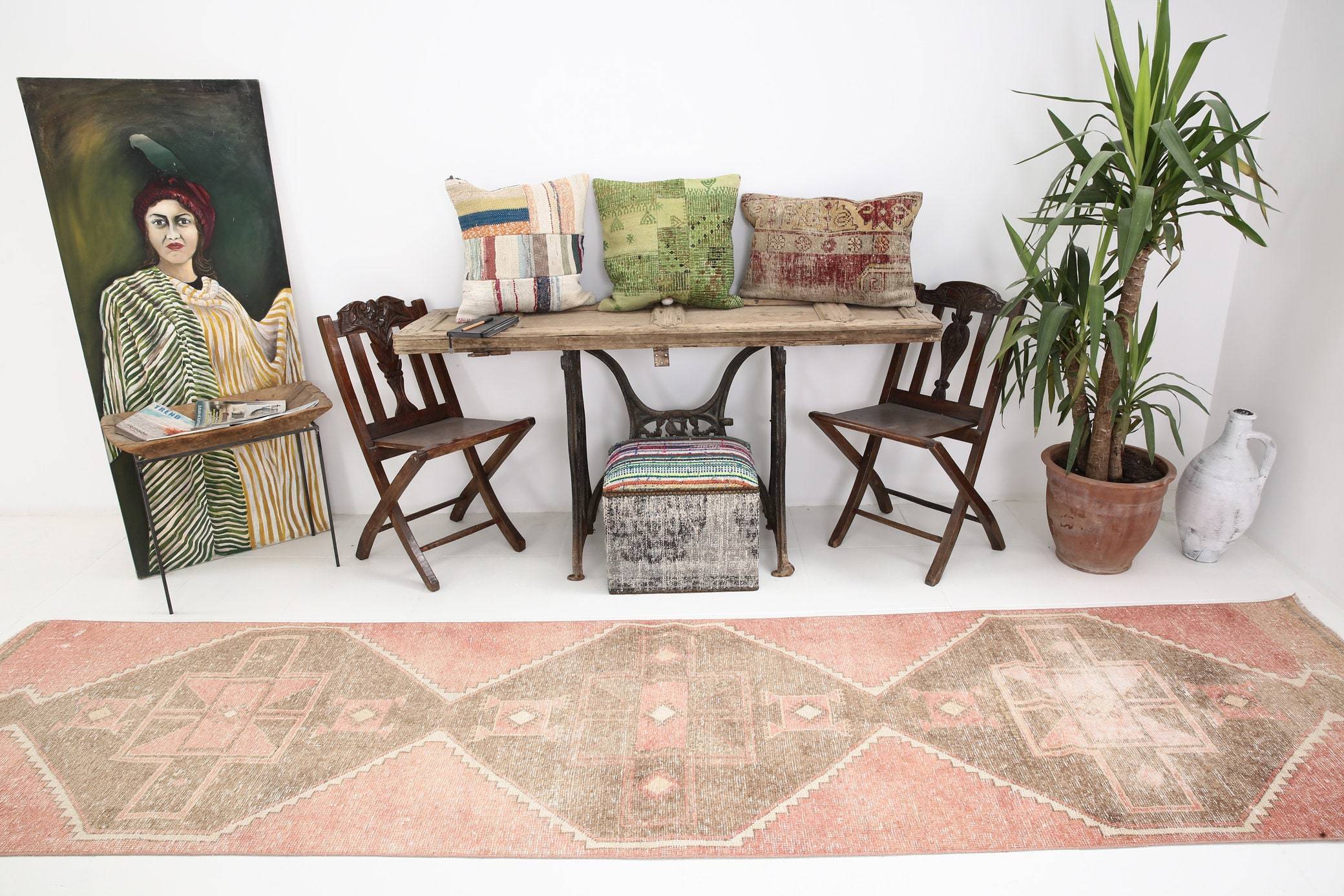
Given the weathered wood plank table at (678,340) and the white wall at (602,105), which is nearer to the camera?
the weathered wood plank table at (678,340)

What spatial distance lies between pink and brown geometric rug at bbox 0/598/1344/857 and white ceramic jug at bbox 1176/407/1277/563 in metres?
0.31

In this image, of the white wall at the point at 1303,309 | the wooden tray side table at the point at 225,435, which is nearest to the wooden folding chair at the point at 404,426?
the wooden tray side table at the point at 225,435

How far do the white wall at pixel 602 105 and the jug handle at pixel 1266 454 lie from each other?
1.80ft

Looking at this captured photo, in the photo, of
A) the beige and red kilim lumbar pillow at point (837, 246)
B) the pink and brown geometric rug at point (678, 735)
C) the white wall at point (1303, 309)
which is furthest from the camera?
the beige and red kilim lumbar pillow at point (837, 246)

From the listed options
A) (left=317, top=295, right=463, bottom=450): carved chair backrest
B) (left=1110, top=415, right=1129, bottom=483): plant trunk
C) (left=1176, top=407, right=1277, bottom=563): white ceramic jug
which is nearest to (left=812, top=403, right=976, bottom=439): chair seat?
(left=1110, top=415, right=1129, bottom=483): plant trunk

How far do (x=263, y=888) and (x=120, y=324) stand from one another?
7.15 feet

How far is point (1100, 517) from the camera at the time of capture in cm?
305

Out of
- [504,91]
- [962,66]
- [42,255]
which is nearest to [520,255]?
[504,91]

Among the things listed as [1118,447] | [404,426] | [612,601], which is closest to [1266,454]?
[1118,447]

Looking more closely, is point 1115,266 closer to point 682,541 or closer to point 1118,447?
point 1118,447

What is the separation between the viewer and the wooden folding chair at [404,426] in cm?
308

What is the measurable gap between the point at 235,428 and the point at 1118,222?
2909 mm

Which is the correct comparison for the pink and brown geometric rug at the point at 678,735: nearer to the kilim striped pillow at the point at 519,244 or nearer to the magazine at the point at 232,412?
the magazine at the point at 232,412

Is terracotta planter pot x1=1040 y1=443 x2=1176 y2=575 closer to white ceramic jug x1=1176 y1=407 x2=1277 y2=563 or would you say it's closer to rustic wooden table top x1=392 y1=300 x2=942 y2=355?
→ white ceramic jug x1=1176 y1=407 x2=1277 y2=563
